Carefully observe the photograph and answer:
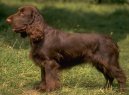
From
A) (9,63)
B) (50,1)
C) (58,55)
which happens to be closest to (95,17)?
(50,1)

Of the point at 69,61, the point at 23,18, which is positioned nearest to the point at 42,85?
the point at 69,61

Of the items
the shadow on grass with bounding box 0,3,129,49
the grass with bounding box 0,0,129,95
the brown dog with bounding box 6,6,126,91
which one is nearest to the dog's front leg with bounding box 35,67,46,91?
the brown dog with bounding box 6,6,126,91

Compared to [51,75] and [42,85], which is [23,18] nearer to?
[51,75]

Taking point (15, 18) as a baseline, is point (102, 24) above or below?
below

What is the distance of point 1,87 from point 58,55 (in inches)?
46.7

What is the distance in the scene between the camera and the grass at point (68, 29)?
29.7ft

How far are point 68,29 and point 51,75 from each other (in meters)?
8.70

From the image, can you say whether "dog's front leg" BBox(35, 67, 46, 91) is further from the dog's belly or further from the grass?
the dog's belly

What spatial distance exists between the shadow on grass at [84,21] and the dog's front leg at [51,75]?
23.6 ft

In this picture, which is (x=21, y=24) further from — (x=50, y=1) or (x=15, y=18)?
(x=50, y=1)

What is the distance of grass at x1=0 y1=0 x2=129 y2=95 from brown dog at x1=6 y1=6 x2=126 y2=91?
13.7 inches

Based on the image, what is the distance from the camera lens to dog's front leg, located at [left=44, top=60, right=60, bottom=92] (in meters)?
8.62

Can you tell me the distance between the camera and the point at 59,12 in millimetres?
20625

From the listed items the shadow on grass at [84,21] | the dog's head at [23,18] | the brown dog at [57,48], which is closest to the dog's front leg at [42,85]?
the brown dog at [57,48]
